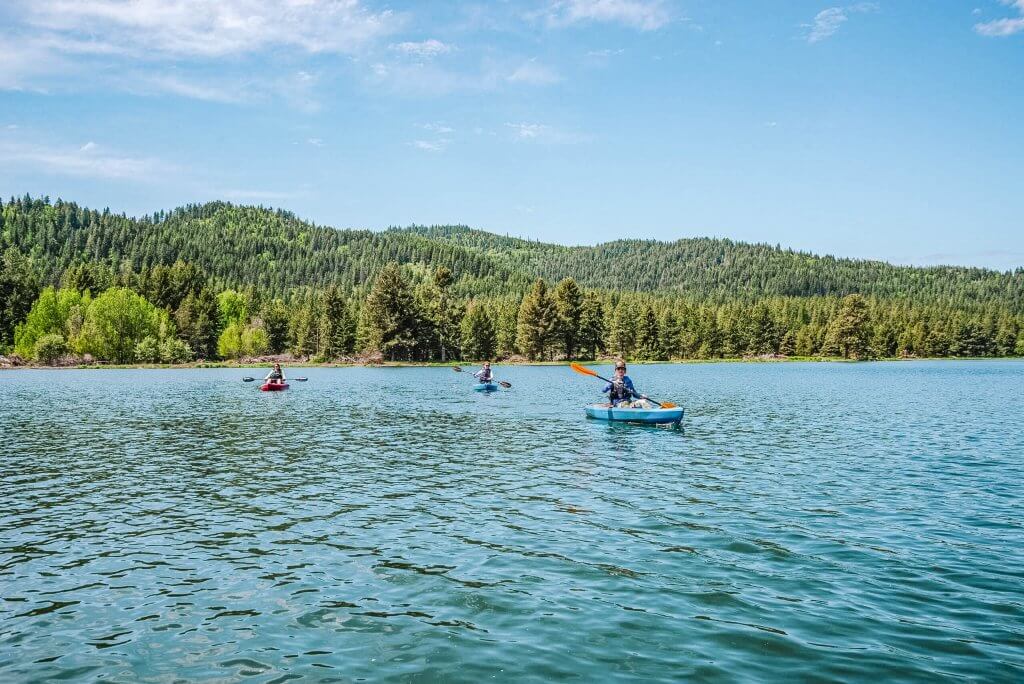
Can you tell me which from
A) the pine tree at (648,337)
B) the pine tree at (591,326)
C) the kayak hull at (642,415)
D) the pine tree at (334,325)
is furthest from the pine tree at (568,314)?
the kayak hull at (642,415)

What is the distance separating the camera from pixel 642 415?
4059 centimetres

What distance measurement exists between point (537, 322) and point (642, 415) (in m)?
119

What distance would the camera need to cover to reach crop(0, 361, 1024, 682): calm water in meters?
11.0

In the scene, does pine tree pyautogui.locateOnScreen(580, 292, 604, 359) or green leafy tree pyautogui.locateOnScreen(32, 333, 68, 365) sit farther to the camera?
pine tree pyautogui.locateOnScreen(580, 292, 604, 359)

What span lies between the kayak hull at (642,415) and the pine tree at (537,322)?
116246mm

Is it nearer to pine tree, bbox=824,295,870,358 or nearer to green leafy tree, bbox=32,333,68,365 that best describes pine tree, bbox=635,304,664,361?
pine tree, bbox=824,295,870,358

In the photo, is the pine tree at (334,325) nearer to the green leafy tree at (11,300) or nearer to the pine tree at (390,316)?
the pine tree at (390,316)

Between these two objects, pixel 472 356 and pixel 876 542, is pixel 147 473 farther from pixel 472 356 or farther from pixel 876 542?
pixel 472 356

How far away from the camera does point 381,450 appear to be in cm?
3269

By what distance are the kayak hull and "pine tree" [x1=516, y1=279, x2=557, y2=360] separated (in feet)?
381

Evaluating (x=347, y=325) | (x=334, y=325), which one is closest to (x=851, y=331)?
(x=347, y=325)

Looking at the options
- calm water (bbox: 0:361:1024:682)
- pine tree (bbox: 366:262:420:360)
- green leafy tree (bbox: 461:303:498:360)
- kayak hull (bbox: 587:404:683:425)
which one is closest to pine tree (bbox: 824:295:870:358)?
green leafy tree (bbox: 461:303:498:360)

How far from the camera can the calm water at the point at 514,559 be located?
1098 cm

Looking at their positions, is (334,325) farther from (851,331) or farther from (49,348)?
(851,331)
